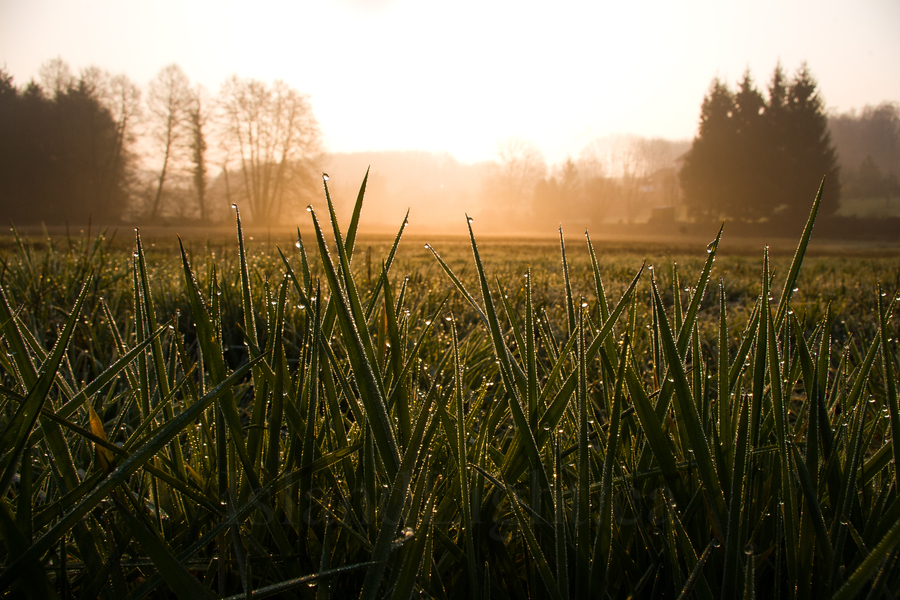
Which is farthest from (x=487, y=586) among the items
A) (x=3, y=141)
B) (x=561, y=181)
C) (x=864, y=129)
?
(x=864, y=129)

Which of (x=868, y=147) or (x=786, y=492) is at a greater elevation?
(x=868, y=147)

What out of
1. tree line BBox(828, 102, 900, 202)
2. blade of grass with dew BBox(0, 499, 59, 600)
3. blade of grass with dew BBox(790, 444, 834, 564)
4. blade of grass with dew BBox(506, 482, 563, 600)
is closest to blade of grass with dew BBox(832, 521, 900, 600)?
blade of grass with dew BBox(790, 444, 834, 564)

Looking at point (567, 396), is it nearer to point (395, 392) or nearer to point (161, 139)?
point (395, 392)

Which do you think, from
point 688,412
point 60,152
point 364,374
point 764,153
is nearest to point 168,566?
point 364,374

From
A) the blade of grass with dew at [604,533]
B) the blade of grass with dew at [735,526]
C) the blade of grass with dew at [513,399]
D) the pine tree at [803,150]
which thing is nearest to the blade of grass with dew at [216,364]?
the blade of grass with dew at [513,399]

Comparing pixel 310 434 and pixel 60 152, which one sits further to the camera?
pixel 60 152

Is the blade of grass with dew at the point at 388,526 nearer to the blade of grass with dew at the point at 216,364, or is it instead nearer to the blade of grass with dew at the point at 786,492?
the blade of grass with dew at the point at 216,364

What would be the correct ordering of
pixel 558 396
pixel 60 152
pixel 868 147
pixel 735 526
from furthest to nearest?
pixel 868 147
pixel 60 152
pixel 558 396
pixel 735 526

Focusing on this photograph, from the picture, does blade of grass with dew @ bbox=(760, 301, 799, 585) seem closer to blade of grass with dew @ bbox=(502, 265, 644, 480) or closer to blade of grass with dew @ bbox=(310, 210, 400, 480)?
blade of grass with dew @ bbox=(502, 265, 644, 480)

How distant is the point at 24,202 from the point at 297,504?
31110mm

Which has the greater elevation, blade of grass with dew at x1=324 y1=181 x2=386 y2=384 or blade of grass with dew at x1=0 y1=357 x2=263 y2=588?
blade of grass with dew at x1=324 y1=181 x2=386 y2=384

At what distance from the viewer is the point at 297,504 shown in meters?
0.56

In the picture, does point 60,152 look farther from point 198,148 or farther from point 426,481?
point 426,481

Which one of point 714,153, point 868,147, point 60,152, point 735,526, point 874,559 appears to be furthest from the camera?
point 868,147
